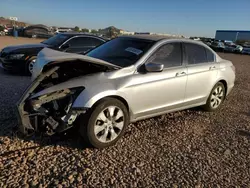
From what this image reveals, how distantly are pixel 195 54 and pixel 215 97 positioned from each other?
1.19 metres

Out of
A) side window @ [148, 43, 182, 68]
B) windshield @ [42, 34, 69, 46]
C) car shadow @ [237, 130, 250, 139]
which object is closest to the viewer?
side window @ [148, 43, 182, 68]

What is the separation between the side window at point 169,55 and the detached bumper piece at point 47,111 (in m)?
1.52

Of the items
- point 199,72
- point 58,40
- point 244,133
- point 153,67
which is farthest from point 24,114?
point 58,40

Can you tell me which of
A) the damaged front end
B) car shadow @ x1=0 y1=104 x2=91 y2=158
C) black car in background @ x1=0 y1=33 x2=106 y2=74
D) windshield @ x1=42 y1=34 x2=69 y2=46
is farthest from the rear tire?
windshield @ x1=42 y1=34 x2=69 y2=46

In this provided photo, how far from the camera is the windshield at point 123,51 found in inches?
154

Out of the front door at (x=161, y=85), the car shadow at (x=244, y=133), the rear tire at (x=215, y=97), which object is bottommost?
the car shadow at (x=244, y=133)

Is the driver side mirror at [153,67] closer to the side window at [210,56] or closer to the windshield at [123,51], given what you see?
the windshield at [123,51]

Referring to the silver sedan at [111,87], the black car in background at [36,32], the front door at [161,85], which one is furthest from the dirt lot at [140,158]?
the black car in background at [36,32]

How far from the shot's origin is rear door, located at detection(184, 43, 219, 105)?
4512mm

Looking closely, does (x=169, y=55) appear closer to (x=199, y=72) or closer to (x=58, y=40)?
(x=199, y=72)

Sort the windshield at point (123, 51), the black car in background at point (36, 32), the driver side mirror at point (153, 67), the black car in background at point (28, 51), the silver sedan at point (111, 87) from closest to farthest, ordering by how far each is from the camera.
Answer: the silver sedan at point (111, 87) → the driver side mirror at point (153, 67) → the windshield at point (123, 51) → the black car in background at point (28, 51) → the black car in background at point (36, 32)

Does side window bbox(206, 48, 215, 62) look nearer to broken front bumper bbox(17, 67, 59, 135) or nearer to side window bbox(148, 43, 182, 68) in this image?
side window bbox(148, 43, 182, 68)

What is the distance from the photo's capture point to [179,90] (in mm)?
4277

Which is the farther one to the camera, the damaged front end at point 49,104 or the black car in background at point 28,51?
the black car in background at point 28,51
